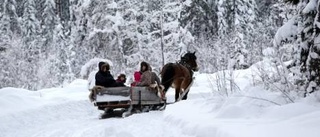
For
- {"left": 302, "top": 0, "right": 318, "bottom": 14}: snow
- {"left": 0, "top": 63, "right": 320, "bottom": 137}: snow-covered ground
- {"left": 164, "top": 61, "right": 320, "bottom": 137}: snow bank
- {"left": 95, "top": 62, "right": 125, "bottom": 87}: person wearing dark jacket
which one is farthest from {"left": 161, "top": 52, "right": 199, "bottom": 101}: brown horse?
{"left": 302, "top": 0, "right": 318, "bottom": 14}: snow

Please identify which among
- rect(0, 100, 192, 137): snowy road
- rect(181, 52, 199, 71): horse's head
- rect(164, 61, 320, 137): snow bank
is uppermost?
rect(181, 52, 199, 71): horse's head

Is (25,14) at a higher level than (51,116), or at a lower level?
higher

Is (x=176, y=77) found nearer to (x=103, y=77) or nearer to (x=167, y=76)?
(x=167, y=76)

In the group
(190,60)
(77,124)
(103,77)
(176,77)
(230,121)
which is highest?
(190,60)

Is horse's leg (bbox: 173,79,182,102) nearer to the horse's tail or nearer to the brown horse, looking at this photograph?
the brown horse

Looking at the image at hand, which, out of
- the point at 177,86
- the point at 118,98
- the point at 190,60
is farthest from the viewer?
the point at 190,60

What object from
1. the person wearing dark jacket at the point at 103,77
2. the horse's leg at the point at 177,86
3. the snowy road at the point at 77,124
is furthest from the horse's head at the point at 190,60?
the snowy road at the point at 77,124

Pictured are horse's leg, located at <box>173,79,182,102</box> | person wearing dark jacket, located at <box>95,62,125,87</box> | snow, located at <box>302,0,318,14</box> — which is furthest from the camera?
horse's leg, located at <box>173,79,182,102</box>

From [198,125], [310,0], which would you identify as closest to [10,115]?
[198,125]

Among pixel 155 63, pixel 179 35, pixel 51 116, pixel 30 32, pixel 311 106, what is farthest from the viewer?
pixel 30 32

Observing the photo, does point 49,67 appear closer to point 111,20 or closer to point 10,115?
point 111,20

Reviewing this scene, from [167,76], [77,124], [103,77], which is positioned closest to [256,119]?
[77,124]

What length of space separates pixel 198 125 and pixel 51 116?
776cm

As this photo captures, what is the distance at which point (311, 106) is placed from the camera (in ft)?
16.5
